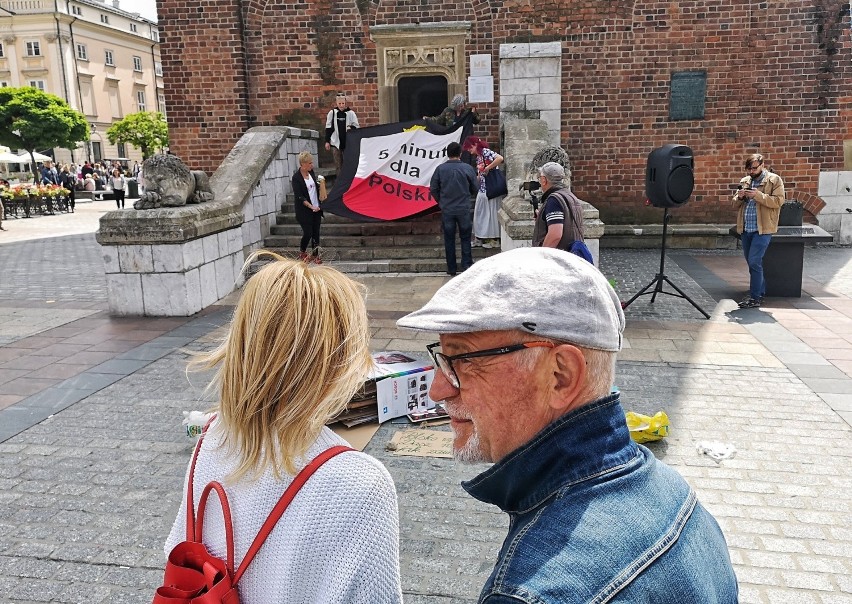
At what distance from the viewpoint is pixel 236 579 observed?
1479 millimetres

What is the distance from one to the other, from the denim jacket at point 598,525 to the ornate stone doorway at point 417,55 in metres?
12.7

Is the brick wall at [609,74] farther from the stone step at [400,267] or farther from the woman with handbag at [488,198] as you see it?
the stone step at [400,267]

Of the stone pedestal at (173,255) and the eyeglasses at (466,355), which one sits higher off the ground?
the eyeglasses at (466,355)

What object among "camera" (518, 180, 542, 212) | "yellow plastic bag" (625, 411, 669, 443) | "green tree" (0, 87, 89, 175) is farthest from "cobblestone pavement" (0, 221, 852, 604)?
"green tree" (0, 87, 89, 175)

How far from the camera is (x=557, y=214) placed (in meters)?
6.59

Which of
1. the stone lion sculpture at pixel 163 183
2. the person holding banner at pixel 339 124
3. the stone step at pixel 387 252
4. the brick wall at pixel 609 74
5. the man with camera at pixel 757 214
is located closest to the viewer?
the man with camera at pixel 757 214

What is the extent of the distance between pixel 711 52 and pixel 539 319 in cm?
1309

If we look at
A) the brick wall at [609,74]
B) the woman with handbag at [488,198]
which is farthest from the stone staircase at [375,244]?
the brick wall at [609,74]

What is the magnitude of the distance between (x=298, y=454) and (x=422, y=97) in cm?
1352

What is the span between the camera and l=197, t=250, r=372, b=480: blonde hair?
1632 mm

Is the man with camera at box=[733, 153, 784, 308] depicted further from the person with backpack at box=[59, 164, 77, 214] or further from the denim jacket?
the person with backpack at box=[59, 164, 77, 214]

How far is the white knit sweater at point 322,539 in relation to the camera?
1.49 metres

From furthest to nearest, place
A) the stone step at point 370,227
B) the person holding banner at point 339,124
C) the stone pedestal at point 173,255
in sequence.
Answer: the person holding banner at point 339,124 < the stone step at point 370,227 < the stone pedestal at point 173,255

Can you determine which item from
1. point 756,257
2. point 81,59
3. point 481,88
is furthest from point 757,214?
point 81,59
